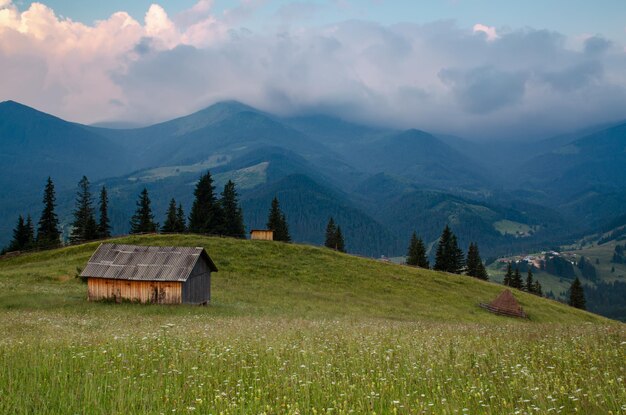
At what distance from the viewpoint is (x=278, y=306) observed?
4431 cm

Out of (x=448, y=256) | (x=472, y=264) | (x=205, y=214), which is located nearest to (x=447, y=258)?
(x=448, y=256)

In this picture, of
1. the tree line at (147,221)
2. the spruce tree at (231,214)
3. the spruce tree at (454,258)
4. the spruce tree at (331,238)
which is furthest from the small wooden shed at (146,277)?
the spruce tree at (454,258)

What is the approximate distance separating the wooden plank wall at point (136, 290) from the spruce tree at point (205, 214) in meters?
51.1

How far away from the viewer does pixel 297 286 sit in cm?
5753

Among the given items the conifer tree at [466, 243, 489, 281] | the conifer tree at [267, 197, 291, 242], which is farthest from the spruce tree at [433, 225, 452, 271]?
the conifer tree at [267, 197, 291, 242]

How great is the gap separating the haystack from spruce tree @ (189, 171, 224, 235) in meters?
55.7

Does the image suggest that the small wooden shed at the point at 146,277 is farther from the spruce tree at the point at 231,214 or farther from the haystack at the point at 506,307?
the spruce tree at the point at 231,214

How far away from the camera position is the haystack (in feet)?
187

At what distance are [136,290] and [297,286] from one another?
853 inches

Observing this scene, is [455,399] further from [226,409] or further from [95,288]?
[95,288]

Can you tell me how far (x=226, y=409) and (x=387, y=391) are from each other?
2788 millimetres

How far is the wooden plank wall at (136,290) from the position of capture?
41188 mm

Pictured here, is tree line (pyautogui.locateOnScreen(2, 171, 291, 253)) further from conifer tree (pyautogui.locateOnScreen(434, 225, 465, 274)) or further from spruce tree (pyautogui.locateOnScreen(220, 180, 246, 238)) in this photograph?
conifer tree (pyautogui.locateOnScreen(434, 225, 465, 274))

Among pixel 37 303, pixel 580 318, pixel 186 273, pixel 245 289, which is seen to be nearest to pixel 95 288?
pixel 37 303
